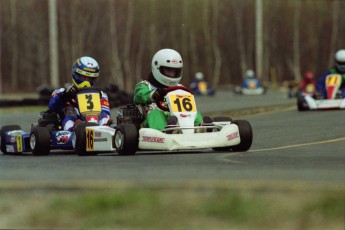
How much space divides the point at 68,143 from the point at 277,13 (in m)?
62.6

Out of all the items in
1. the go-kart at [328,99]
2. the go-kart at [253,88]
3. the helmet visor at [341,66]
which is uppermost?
the helmet visor at [341,66]

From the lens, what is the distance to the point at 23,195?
323 inches

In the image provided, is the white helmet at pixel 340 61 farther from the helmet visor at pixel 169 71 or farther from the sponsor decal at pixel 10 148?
the helmet visor at pixel 169 71

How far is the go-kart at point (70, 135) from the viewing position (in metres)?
12.8

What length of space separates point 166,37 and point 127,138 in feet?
199

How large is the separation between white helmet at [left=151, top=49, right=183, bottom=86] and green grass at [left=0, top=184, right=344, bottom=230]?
526 cm

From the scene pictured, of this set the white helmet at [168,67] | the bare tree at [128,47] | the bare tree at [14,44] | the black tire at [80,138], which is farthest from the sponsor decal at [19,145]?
the bare tree at [128,47]

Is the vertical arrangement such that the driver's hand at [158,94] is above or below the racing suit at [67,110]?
above

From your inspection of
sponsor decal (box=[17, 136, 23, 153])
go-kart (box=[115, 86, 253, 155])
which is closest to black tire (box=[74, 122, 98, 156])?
go-kart (box=[115, 86, 253, 155])

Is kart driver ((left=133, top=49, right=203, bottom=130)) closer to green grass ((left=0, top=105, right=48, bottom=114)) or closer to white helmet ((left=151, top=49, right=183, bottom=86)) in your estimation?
white helmet ((left=151, top=49, right=183, bottom=86))

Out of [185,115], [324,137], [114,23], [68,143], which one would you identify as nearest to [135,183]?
[185,115]

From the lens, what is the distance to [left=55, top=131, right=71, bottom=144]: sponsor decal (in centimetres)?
1363

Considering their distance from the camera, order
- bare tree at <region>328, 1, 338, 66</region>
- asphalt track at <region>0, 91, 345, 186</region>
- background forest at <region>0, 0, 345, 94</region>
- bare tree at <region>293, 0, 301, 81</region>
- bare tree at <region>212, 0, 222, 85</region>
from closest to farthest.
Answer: asphalt track at <region>0, 91, 345, 186</region>, background forest at <region>0, 0, 345, 94</region>, bare tree at <region>293, 0, 301, 81</region>, bare tree at <region>328, 1, 338, 66</region>, bare tree at <region>212, 0, 222, 85</region>

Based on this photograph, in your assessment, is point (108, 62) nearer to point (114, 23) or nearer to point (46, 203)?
point (114, 23)
